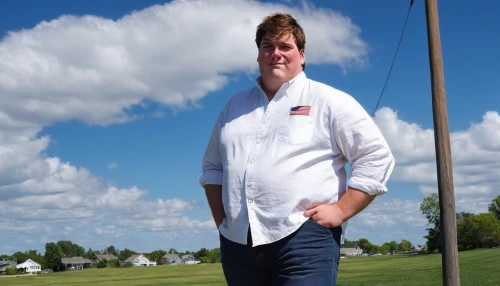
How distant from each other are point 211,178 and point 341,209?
0.80 m

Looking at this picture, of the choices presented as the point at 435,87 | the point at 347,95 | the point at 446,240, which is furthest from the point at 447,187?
the point at 347,95

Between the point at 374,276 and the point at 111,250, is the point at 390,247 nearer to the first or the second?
the point at 111,250

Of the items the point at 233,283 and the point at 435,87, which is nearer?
the point at 233,283

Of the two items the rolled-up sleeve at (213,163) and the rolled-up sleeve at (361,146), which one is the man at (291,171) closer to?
the rolled-up sleeve at (361,146)

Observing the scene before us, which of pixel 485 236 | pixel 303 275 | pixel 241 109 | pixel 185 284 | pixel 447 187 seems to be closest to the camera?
pixel 303 275

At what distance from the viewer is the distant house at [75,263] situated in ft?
450

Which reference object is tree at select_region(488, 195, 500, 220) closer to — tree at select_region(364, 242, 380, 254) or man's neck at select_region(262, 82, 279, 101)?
tree at select_region(364, 242, 380, 254)

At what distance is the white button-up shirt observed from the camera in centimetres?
309

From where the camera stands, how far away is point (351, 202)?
311 centimetres

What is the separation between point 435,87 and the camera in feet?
34.3

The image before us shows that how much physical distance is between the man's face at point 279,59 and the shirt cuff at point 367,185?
640 millimetres

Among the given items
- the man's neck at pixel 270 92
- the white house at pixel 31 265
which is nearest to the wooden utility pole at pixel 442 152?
the man's neck at pixel 270 92

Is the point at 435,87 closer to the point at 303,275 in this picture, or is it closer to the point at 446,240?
the point at 446,240

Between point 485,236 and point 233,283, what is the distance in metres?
98.6
